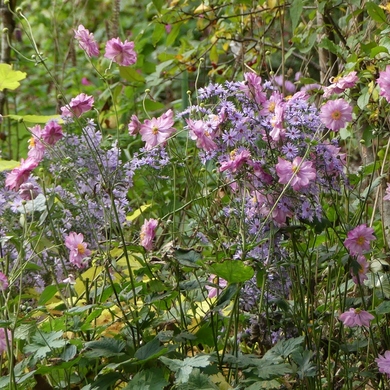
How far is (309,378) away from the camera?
148cm

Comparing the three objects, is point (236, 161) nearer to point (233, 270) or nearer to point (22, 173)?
point (233, 270)

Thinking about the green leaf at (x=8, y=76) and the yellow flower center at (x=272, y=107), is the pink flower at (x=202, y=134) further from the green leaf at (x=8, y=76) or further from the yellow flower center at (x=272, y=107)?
the green leaf at (x=8, y=76)

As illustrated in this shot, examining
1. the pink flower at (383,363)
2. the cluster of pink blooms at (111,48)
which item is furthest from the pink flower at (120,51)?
the pink flower at (383,363)

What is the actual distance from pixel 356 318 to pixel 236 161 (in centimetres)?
39

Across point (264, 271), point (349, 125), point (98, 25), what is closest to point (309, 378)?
point (264, 271)

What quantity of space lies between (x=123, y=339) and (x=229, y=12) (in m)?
1.96

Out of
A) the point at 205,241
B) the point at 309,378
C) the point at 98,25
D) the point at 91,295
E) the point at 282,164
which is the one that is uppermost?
the point at 98,25

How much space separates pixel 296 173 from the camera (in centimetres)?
137

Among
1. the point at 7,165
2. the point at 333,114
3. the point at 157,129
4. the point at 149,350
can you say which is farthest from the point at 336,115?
the point at 7,165

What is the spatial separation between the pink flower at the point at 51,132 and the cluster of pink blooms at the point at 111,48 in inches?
5.8

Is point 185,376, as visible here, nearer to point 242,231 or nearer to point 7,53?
point 242,231

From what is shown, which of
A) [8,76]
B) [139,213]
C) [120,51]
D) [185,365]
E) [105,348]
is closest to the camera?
[185,365]

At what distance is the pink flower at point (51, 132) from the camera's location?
1.48m

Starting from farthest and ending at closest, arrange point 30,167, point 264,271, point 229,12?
point 229,12, point 30,167, point 264,271
